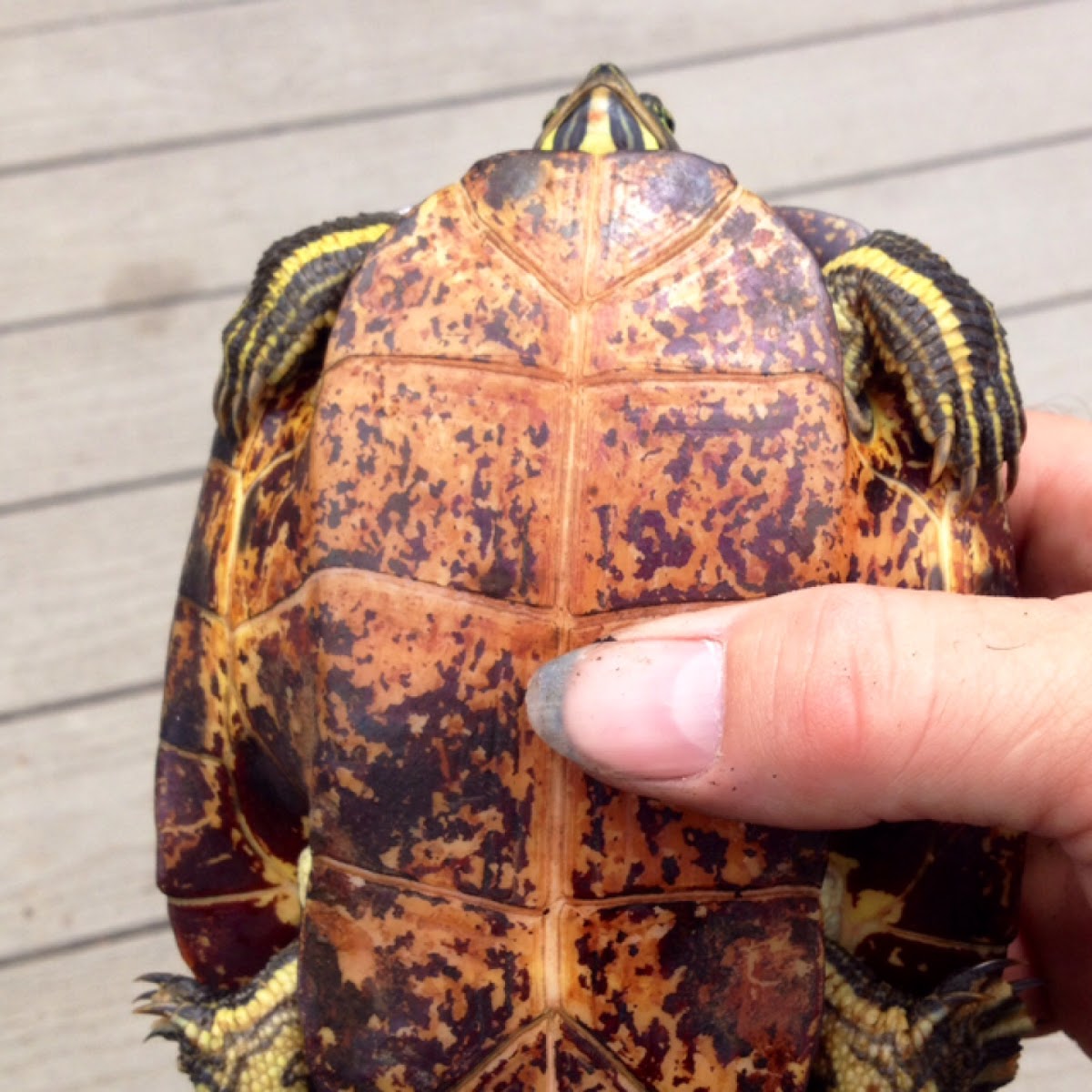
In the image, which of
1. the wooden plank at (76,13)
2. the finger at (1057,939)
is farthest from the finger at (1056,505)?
the wooden plank at (76,13)

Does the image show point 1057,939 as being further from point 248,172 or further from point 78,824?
point 248,172

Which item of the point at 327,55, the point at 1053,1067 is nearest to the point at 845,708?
the point at 1053,1067

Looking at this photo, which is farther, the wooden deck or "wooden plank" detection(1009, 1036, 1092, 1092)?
the wooden deck

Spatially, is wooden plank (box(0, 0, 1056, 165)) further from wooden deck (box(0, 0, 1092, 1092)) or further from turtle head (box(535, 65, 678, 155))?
turtle head (box(535, 65, 678, 155))

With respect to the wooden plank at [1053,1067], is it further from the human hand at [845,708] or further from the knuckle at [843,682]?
the knuckle at [843,682]

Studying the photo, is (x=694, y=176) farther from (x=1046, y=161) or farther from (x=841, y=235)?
(x=1046, y=161)

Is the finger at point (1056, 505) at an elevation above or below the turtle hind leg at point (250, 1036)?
above

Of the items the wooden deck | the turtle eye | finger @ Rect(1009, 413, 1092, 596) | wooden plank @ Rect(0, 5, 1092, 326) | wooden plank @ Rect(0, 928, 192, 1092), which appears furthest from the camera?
wooden plank @ Rect(0, 5, 1092, 326)

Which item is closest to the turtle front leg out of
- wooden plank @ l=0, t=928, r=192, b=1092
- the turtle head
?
the turtle head
